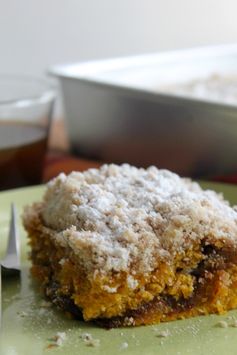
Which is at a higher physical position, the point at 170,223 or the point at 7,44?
the point at 170,223

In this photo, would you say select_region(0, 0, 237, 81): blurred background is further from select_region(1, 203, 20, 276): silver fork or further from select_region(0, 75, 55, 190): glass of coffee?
select_region(1, 203, 20, 276): silver fork

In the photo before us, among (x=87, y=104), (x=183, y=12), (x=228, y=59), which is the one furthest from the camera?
(x=183, y=12)

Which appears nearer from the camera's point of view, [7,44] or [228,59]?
[228,59]

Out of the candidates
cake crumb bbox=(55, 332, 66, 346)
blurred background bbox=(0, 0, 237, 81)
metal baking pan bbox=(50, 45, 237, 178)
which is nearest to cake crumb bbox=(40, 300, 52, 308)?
cake crumb bbox=(55, 332, 66, 346)

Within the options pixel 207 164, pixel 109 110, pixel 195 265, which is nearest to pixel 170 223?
pixel 195 265

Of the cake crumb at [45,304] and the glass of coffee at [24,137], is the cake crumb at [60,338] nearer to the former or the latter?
the cake crumb at [45,304]

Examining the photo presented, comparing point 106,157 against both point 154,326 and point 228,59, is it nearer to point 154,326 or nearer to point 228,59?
point 228,59

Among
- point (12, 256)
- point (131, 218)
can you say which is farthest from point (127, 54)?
point (131, 218)
